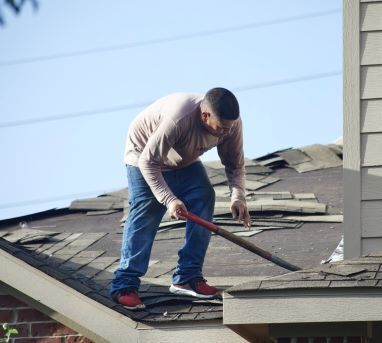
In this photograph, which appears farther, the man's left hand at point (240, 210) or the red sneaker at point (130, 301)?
the man's left hand at point (240, 210)

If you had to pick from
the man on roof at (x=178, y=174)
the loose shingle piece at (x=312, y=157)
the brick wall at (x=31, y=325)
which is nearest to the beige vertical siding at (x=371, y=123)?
the man on roof at (x=178, y=174)

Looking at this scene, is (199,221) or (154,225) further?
(154,225)

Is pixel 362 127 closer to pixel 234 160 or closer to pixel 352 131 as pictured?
pixel 352 131

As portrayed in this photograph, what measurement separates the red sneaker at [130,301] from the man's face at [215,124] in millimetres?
1206

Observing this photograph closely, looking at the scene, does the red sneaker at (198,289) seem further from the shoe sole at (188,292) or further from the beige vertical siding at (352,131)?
the beige vertical siding at (352,131)

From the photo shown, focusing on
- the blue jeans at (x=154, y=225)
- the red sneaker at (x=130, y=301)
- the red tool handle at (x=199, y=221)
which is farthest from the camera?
the blue jeans at (x=154, y=225)

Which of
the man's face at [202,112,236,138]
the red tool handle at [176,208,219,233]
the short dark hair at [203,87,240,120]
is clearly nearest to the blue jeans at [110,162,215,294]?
the red tool handle at [176,208,219,233]

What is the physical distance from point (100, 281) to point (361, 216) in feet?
6.26

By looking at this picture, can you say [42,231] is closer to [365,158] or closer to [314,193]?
[314,193]

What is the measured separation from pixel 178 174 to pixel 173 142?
18.3 inches

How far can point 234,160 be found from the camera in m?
9.16

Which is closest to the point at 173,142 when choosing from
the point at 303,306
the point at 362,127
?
the point at 362,127

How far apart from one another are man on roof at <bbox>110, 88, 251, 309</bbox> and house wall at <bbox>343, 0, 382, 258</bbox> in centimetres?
75

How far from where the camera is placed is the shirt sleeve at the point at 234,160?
902 cm
